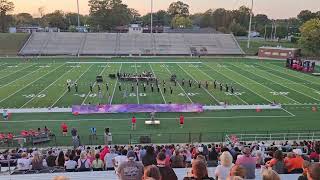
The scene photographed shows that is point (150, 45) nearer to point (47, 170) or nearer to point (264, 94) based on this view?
point (264, 94)

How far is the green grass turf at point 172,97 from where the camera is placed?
21.2 metres

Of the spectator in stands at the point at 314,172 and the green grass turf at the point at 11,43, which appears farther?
the green grass turf at the point at 11,43

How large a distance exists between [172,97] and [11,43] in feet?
152

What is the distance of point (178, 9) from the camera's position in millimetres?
151250

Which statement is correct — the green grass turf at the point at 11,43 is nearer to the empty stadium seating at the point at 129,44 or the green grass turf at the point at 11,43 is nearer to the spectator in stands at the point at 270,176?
the empty stadium seating at the point at 129,44

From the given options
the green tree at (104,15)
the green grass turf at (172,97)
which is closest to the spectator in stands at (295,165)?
the green grass turf at (172,97)

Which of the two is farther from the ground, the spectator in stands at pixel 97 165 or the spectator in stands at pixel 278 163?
the spectator in stands at pixel 278 163

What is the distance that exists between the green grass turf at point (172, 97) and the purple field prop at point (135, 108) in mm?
581

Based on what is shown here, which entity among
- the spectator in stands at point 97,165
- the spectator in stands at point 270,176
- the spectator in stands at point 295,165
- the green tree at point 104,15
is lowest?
the spectator in stands at point 97,165

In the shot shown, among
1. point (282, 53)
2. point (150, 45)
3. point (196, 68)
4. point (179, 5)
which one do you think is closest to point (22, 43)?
point (150, 45)

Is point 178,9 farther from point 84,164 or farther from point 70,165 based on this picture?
point 70,165

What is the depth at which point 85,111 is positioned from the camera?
24.2 m

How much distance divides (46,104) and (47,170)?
708 inches

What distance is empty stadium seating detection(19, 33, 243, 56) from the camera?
64.5 metres
